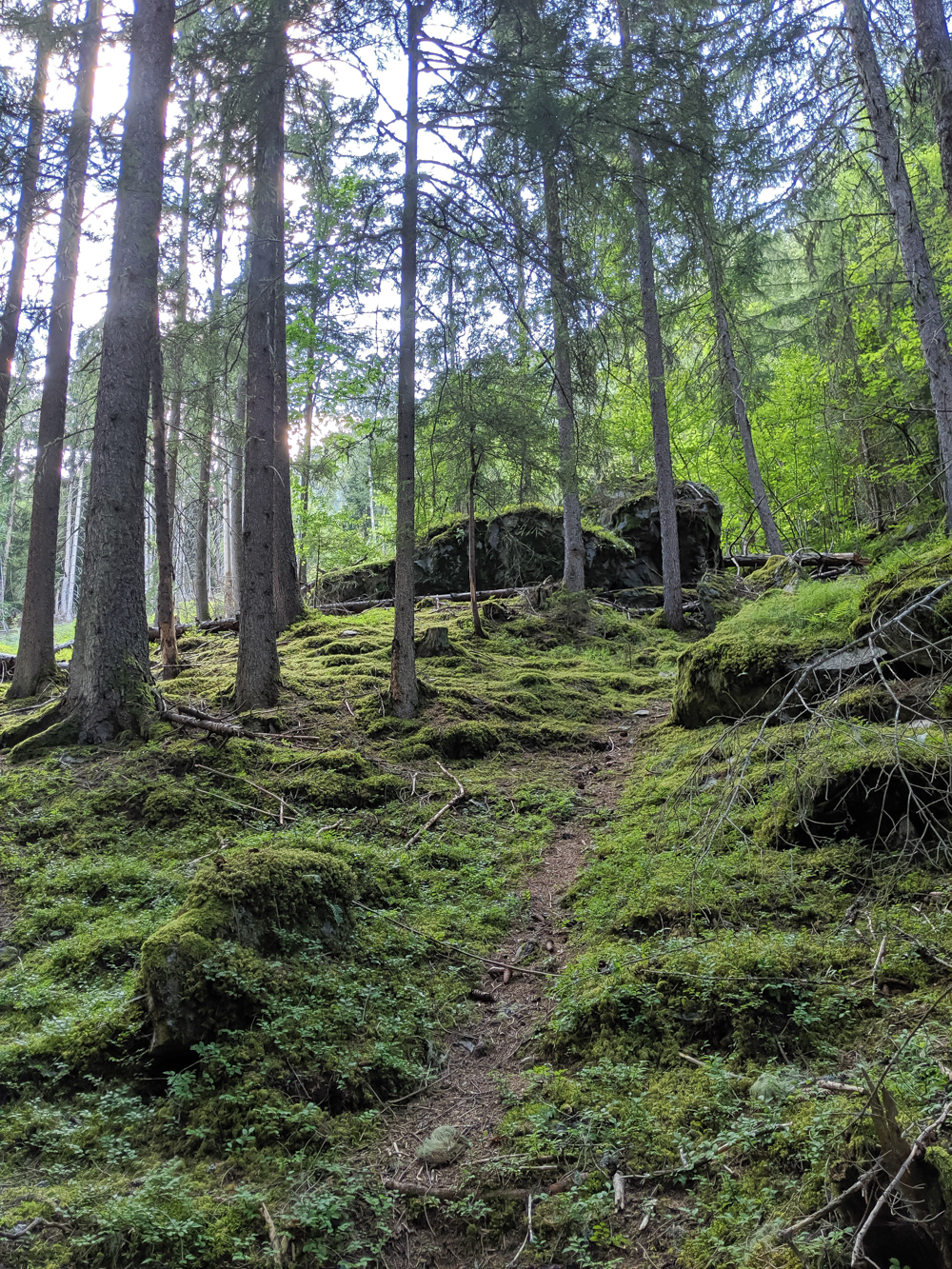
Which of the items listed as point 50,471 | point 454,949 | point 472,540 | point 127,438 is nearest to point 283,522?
point 472,540

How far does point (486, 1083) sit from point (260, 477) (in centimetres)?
777

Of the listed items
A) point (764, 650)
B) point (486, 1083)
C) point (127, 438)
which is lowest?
point (486, 1083)

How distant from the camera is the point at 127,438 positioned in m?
8.20

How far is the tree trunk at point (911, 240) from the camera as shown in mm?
8500

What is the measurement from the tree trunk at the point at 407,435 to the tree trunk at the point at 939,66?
5.10 m

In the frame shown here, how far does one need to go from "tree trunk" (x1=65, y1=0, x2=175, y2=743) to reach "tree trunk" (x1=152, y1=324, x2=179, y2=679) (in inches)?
25.7

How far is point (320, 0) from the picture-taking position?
7781 millimetres

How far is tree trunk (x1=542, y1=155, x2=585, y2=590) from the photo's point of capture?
7305mm

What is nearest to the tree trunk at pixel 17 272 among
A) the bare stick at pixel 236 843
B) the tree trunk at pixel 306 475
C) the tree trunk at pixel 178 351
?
the tree trunk at pixel 178 351

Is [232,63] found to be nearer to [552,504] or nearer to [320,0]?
[320,0]

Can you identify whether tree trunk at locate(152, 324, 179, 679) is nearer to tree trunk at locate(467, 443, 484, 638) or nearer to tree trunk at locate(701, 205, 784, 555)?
tree trunk at locate(467, 443, 484, 638)

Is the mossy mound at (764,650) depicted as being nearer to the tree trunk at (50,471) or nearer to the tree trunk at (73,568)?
the tree trunk at (50,471)

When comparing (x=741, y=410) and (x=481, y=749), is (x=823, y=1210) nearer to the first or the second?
(x=481, y=749)

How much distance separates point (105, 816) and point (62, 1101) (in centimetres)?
352
